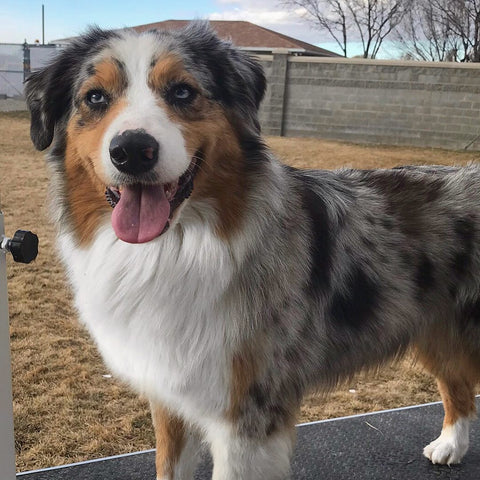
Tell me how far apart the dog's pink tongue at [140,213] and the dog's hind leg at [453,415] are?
1485mm

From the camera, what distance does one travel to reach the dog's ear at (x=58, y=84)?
1.92 m

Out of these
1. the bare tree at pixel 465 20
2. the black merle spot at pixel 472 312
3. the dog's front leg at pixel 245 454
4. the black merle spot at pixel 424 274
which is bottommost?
the dog's front leg at pixel 245 454

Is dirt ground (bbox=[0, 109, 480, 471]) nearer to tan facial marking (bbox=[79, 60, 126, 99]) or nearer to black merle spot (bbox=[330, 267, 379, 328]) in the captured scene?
black merle spot (bbox=[330, 267, 379, 328])

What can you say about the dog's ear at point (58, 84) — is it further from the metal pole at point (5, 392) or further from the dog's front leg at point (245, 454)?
the dog's front leg at point (245, 454)

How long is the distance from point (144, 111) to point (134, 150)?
0.16 meters

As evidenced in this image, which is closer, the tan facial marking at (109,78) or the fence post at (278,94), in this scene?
the tan facial marking at (109,78)

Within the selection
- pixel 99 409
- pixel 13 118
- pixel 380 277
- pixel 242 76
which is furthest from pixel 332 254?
pixel 13 118

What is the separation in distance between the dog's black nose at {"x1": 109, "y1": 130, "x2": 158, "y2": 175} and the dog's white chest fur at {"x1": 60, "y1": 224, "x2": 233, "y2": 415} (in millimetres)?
320

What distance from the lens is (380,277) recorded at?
212 centimetres

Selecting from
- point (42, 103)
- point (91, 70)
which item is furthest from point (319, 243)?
point (42, 103)

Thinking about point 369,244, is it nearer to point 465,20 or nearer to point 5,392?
point 5,392

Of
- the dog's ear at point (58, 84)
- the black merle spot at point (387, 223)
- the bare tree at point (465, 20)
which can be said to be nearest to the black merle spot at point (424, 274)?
the black merle spot at point (387, 223)

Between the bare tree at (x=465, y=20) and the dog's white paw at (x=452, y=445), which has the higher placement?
the bare tree at (x=465, y=20)

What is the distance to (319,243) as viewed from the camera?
79.5 inches
